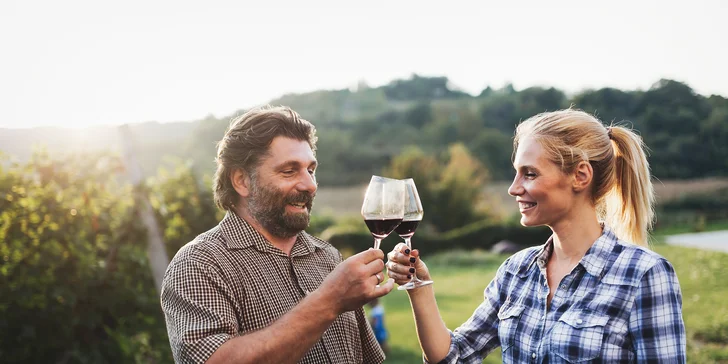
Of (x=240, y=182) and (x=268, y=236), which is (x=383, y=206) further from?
(x=240, y=182)

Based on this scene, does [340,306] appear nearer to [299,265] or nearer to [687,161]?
[299,265]

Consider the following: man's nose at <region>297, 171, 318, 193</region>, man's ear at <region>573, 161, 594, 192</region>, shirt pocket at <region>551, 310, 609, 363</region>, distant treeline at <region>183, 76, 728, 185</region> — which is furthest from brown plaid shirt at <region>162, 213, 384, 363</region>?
distant treeline at <region>183, 76, 728, 185</region>

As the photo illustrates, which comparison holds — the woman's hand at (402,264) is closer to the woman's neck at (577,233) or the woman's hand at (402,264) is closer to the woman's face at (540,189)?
the woman's face at (540,189)

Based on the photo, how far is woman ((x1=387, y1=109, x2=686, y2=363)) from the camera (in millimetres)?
2207

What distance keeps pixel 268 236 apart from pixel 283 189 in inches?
9.4

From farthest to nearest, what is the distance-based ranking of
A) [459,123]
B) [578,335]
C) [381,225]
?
1. [459,123]
2. [381,225]
3. [578,335]

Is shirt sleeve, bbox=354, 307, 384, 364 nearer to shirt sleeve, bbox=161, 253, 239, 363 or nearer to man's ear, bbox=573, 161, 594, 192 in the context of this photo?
shirt sleeve, bbox=161, 253, 239, 363

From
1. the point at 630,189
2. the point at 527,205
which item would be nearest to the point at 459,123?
the point at 630,189

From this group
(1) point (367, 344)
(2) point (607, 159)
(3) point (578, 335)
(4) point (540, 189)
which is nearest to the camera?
(3) point (578, 335)

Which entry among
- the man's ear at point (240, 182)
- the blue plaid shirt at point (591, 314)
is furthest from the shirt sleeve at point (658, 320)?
the man's ear at point (240, 182)

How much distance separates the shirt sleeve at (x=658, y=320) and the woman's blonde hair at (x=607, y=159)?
0.47 metres

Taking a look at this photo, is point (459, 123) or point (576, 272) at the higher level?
point (576, 272)

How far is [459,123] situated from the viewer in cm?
4128

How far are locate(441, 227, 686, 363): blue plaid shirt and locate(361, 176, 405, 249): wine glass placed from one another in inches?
26.0
